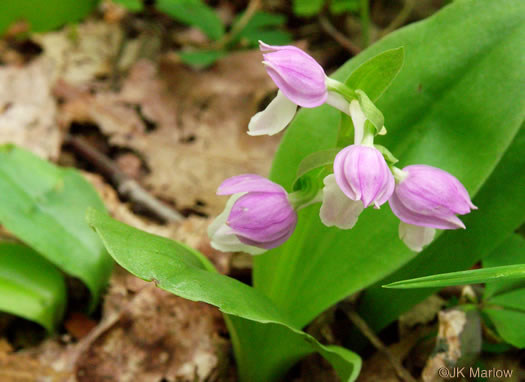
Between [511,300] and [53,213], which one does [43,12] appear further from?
[511,300]

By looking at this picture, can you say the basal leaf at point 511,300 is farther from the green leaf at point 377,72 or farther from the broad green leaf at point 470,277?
the green leaf at point 377,72

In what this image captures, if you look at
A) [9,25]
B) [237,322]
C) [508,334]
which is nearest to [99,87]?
[9,25]

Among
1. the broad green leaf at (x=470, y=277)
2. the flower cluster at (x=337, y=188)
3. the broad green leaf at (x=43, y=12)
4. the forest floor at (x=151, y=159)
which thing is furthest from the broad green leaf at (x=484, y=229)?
the broad green leaf at (x=43, y=12)

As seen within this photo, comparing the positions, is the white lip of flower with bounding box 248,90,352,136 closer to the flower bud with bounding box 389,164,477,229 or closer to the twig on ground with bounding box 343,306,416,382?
the flower bud with bounding box 389,164,477,229

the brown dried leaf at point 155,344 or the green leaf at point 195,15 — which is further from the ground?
the green leaf at point 195,15

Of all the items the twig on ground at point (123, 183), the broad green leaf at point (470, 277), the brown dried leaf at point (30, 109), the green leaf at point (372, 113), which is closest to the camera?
the broad green leaf at point (470, 277)

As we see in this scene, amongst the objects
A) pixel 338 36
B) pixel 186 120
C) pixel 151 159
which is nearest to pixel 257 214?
pixel 151 159

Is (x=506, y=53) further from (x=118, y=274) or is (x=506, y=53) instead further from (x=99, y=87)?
(x=99, y=87)
